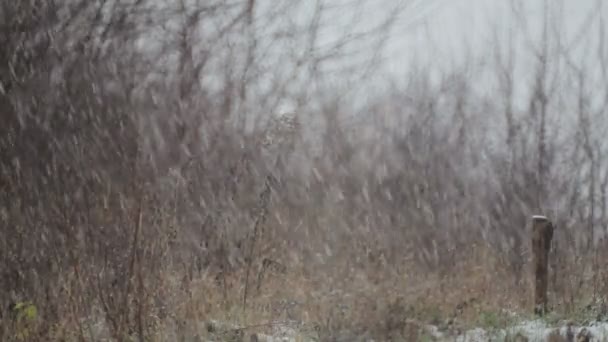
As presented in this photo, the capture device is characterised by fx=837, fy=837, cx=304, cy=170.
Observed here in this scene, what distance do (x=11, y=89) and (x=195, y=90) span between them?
4.81 m

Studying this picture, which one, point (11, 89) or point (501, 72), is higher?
point (11, 89)

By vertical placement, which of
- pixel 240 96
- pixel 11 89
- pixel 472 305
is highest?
pixel 11 89

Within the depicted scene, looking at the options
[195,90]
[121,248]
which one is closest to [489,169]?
[195,90]

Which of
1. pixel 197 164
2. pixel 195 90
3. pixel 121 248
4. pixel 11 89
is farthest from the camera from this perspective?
pixel 195 90

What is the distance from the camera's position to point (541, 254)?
9461mm

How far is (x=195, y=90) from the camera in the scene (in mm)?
13086

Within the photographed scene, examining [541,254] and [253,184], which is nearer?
[541,254]

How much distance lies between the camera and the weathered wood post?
370 inches

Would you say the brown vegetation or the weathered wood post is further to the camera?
the weathered wood post

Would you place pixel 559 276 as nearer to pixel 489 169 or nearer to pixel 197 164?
pixel 197 164

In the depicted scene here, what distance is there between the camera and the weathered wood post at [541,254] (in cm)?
941

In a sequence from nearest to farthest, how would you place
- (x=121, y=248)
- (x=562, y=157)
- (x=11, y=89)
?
(x=121, y=248)
(x=11, y=89)
(x=562, y=157)

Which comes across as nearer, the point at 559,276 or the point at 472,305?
the point at 472,305

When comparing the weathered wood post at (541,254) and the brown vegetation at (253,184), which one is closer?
the brown vegetation at (253,184)
